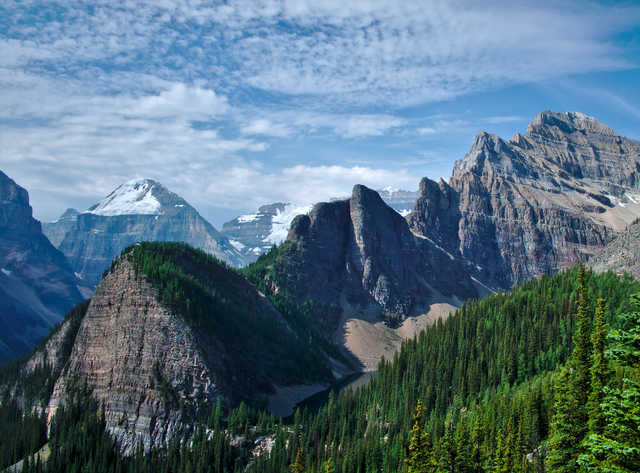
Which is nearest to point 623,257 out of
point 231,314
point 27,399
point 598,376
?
point 231,314

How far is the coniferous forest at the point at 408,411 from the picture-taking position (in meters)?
80.1

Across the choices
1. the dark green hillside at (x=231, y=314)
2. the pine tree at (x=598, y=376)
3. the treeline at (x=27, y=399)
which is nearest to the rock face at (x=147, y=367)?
the dark green hillside at (x=231, y=314)

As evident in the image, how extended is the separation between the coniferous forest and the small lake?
1762cm

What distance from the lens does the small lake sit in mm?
145500

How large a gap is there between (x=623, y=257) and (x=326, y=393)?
357ft

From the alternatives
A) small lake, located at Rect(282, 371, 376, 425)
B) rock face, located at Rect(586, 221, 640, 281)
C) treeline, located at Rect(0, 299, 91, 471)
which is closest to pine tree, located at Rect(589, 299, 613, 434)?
small lake, located at Rect(282, 371, 376, 425)

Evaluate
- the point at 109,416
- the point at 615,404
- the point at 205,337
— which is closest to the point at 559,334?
the point at 205,337

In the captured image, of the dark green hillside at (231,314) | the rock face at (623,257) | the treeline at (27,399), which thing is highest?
the rock face at (623,257)

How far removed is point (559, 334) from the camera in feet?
393

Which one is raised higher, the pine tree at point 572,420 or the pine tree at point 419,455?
the pine tree at point 572,420

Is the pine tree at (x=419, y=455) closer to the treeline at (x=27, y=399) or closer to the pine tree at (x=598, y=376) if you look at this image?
the pine tree at (x=598, y=376)

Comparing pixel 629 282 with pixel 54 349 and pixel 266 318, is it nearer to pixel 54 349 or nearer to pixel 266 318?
pixel 266 318

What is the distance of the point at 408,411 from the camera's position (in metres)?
112

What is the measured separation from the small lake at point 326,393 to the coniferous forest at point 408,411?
17.6 metres
